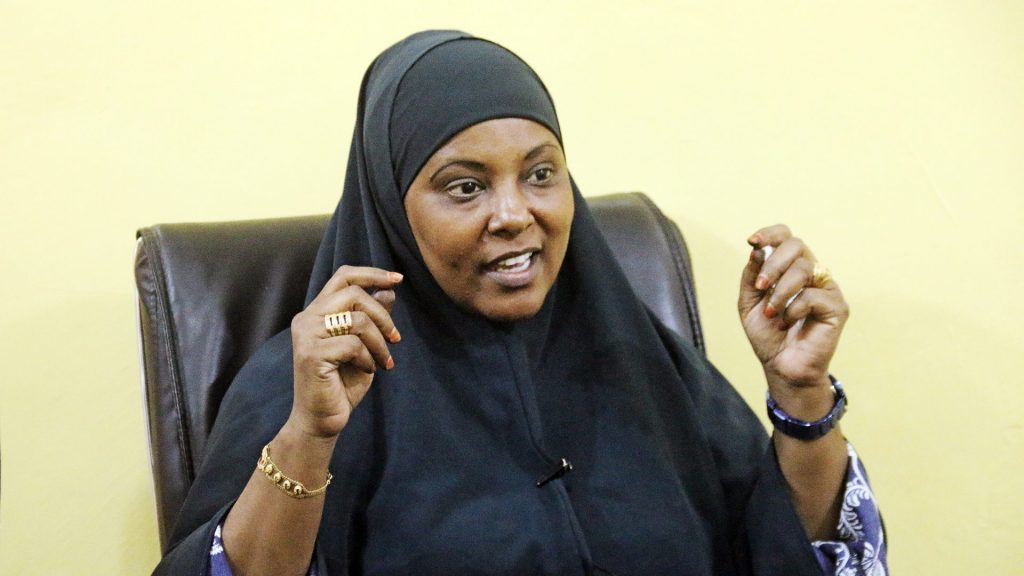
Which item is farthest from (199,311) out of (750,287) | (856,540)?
(856,540)

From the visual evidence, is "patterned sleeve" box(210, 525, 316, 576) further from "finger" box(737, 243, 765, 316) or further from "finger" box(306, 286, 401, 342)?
"finger" box(737, 243, 765, 316)

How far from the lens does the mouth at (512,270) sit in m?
1.32

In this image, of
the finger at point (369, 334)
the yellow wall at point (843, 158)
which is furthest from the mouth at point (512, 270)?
the yellow wall at point (843, 158)

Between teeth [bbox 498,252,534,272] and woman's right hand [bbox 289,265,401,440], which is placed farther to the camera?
teeth [bbox 498,252,534,272]

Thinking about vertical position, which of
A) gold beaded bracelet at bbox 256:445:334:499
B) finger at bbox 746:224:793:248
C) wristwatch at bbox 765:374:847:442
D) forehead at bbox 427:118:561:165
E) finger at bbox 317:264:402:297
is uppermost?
forehead at bbox 427:118:561:165

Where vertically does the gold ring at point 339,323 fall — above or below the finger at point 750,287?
Result: above

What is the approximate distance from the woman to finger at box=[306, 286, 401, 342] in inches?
1.9

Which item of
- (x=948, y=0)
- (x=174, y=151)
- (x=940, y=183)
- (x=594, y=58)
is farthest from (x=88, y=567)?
(x=948, y=0)

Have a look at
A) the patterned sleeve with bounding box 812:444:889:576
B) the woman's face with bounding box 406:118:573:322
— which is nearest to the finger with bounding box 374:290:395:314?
the woman's face with bounding box 406:118:573:322

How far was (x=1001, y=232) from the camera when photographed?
2.00m

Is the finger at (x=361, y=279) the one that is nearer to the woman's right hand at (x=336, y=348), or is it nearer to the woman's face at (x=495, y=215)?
the woman's right hand at (x=336, y=348)

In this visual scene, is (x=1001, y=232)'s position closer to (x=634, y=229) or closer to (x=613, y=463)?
(x=634, y=229)

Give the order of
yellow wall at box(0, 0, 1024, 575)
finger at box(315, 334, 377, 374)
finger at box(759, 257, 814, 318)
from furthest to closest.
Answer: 1. yellow wall at box(0, 0, 1024, 575)
2. finger at box(759, 257, 814, 318)
3. finger at box(315, 334, 377, 374)

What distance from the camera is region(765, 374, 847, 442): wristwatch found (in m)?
1.32
